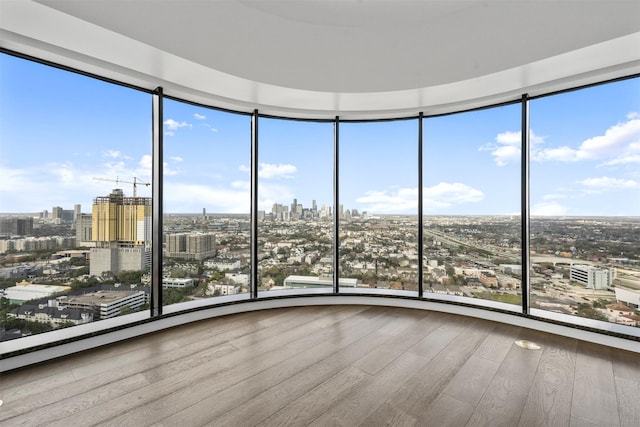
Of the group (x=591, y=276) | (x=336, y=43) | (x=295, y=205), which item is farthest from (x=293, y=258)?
(x=591, y=276)

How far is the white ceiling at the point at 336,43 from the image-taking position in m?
2.06

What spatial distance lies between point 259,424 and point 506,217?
338 cm

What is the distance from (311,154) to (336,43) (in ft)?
5.71

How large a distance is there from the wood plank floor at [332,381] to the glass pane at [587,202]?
0.54 m

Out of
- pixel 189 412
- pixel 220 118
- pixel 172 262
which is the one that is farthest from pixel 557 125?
pixel 172 262

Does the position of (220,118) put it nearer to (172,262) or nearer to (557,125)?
(172,262)

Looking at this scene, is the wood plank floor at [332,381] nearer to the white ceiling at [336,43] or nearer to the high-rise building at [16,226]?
the high-rise building at [16,226]

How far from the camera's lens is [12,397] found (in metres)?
1.96

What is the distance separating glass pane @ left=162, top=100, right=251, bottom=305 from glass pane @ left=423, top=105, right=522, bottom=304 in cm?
252

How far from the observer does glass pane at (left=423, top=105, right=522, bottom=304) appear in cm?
341

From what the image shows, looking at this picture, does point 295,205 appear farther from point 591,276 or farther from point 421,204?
point 591,276

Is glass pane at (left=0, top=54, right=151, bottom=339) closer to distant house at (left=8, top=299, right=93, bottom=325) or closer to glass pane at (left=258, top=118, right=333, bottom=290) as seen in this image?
distant house at (left=8, top=299, right=93, bottom=325)

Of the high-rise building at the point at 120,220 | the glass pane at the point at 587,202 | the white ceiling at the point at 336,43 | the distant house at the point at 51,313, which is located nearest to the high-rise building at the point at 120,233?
the high-rise building at the point at 120,220

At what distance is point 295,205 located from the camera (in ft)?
13.4
